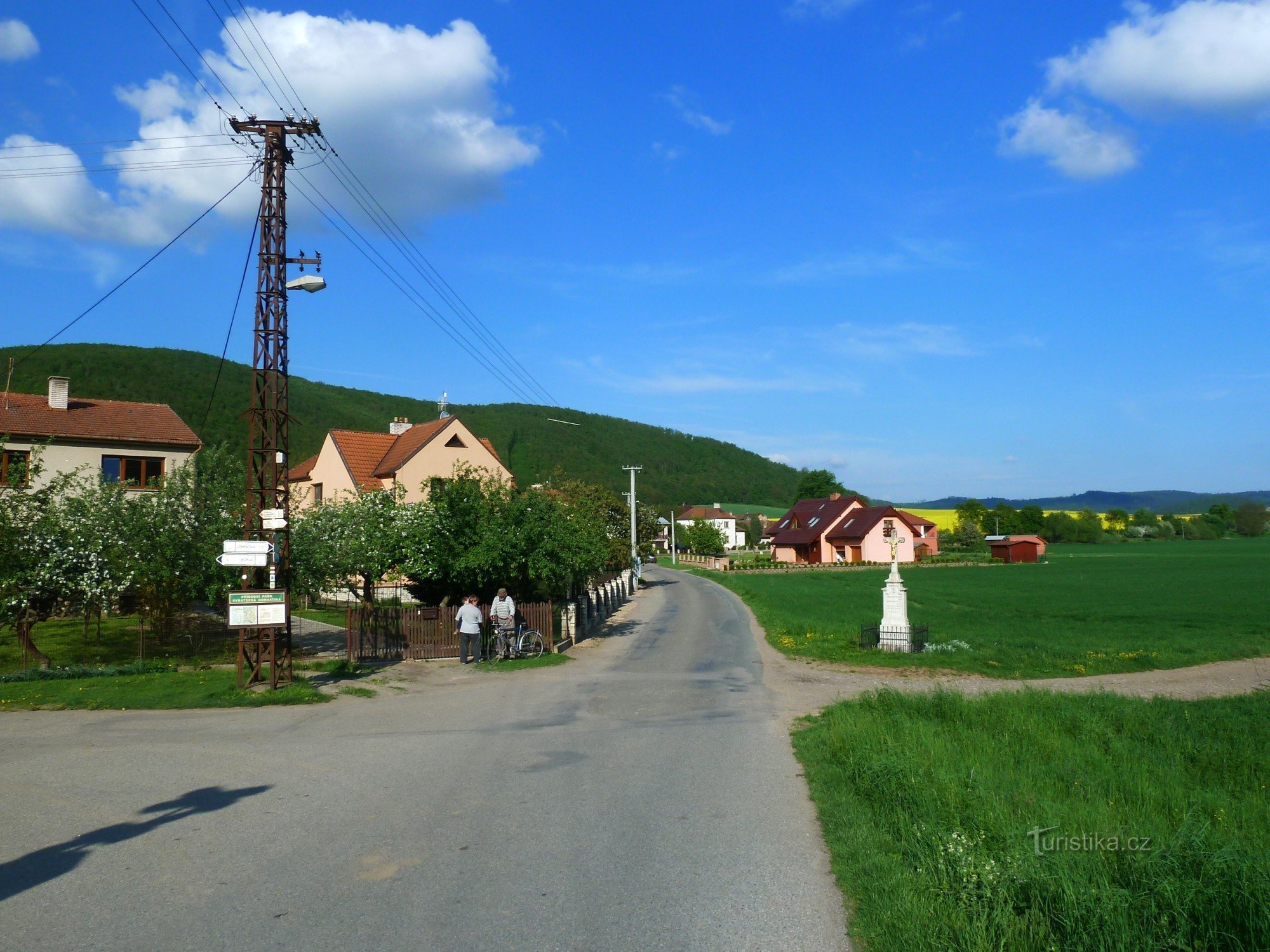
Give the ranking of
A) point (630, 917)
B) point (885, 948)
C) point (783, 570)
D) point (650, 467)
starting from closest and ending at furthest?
1. point (885, 948)
2. point (630, 917)
3. point (783, 570)
4. point (650, 467)

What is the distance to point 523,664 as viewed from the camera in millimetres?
21719

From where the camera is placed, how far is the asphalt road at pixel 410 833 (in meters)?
5.61

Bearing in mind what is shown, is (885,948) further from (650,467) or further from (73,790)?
(650,467)

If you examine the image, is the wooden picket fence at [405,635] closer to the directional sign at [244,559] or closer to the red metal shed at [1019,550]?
the directional sign at [244,559]

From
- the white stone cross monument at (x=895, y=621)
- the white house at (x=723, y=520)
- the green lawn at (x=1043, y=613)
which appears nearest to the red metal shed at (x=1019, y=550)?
the green lawn at (x=1043, y=613)

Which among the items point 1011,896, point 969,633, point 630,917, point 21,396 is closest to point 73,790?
point 630,917

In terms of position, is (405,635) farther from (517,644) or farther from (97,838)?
(97,838)

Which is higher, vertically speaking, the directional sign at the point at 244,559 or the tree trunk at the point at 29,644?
the directional sign at the point at 244,559

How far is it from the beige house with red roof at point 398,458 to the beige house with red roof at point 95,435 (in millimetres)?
6048

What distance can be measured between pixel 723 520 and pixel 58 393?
13813 cm

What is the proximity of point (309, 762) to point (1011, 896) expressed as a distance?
839 cm

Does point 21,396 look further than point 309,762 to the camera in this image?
Yes

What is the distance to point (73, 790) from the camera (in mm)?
9250

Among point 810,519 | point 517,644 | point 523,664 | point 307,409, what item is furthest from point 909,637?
point 307,409
